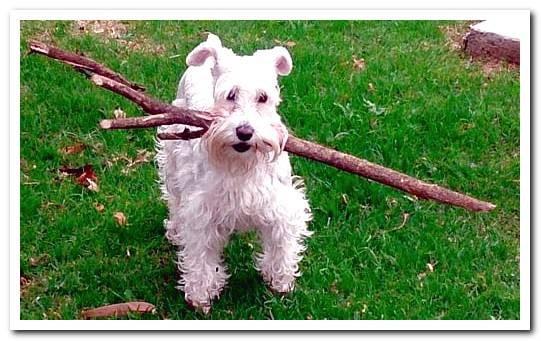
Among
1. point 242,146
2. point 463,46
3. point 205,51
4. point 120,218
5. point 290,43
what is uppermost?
point 205,51

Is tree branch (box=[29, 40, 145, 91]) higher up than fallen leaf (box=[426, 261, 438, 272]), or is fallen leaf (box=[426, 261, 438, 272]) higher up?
tree branch (box=[29, 40, 145, 91])

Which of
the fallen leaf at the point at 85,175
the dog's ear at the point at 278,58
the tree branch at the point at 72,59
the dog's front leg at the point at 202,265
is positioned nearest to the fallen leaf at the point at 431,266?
the dog's front leg at the point at 202,265

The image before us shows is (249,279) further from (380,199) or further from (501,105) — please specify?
(501,105)

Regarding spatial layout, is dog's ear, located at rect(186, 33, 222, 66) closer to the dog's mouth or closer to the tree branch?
the tree branch

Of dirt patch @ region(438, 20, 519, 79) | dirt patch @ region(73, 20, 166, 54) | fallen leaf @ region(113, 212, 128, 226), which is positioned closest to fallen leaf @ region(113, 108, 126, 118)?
dirt patch @ region(73, 20, 166, 54)

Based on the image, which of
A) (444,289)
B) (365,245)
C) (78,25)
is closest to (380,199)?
(365,245)

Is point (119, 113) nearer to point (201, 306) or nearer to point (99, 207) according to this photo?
point (99, 207)

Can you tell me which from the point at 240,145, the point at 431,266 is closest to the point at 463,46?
the point at 431,266

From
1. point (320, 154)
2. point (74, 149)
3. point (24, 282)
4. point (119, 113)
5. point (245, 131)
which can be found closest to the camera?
point (245, 131)
